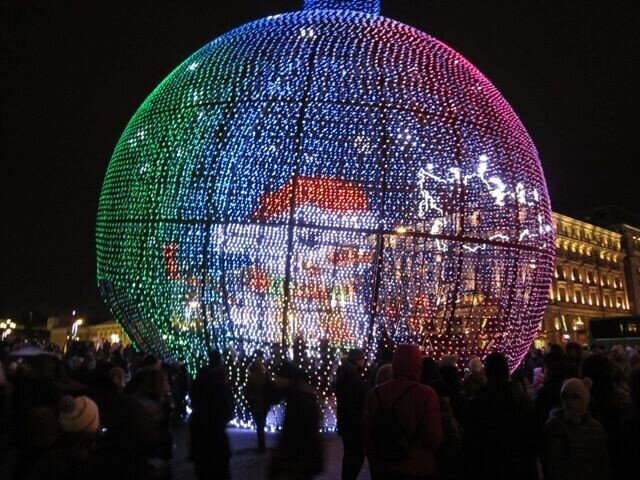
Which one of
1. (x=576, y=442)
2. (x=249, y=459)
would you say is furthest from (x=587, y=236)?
(x=576, y=442)

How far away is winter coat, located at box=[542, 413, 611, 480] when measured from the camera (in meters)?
3.45

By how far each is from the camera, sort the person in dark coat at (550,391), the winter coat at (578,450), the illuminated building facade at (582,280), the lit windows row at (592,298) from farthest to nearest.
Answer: the lit windows row at (592,298) → the illuminated building facade at (582,280) → the person in dark coat at (550,391) → the winter coat at (578,450)

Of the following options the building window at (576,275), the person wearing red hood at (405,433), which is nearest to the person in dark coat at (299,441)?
the person wearing red hood at (405,433)

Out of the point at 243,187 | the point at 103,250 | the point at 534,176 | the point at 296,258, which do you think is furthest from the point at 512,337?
the point at 103,250

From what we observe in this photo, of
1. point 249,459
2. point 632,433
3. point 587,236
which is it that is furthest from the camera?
point 587,236

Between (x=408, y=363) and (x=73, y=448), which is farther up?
(x=408, y=363)

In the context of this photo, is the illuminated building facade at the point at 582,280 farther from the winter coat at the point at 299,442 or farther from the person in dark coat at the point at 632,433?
the person in dark coat at the point at 632,433

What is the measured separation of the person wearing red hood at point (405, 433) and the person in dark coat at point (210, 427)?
2.13 m

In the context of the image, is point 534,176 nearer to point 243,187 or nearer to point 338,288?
point 338,288

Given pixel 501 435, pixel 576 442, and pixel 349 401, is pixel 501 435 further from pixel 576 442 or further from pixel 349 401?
pixel 349 401

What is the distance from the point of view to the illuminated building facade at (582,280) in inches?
2079

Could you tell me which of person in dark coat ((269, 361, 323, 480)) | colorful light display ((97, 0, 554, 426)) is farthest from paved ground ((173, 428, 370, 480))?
person in dark coat ((269, 361, 323, 480))

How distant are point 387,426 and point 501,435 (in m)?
1.00

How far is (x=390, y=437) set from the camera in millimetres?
3311
